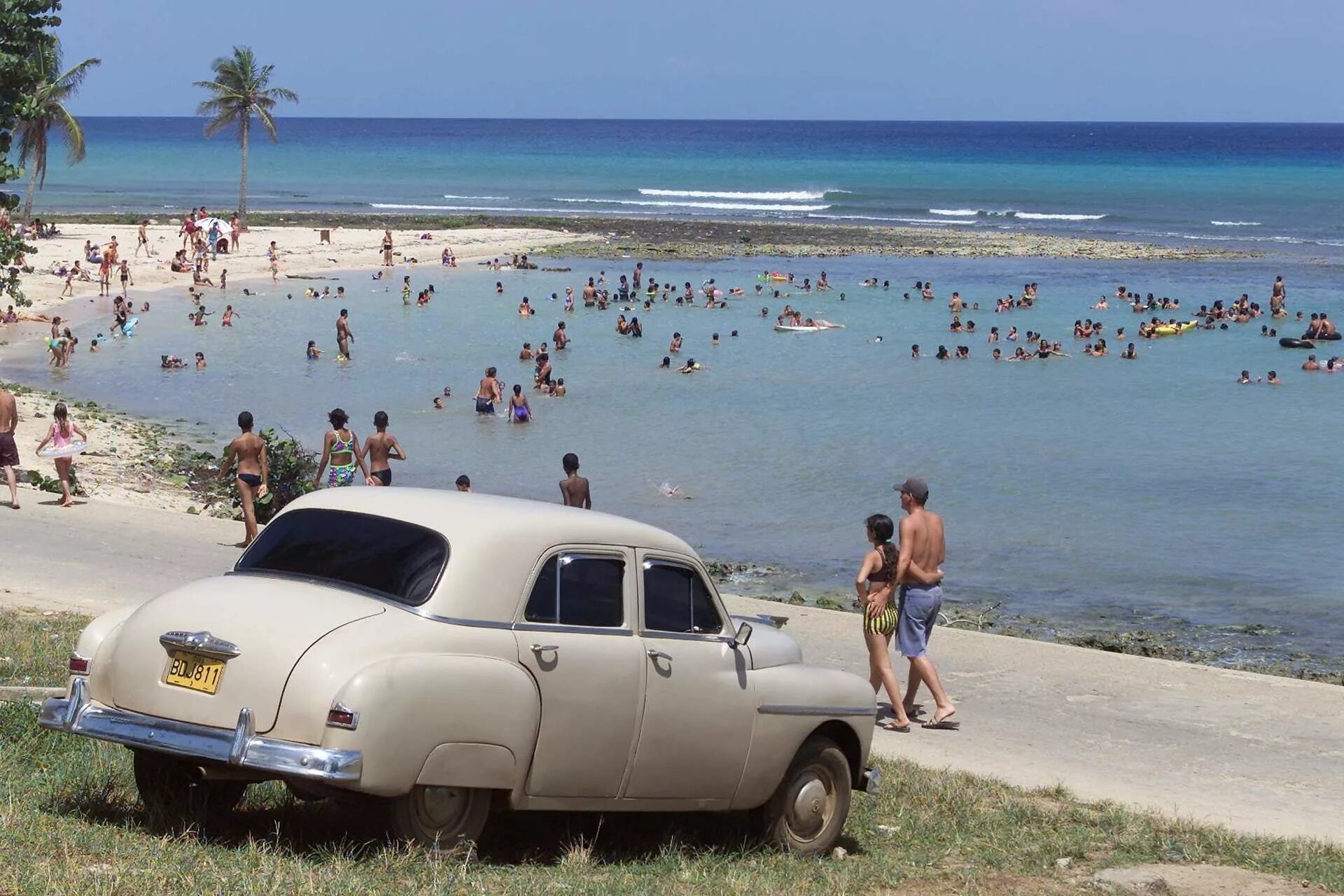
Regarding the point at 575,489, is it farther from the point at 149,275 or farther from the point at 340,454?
the point at 149,275

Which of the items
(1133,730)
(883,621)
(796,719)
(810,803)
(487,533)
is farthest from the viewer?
(1133,730)

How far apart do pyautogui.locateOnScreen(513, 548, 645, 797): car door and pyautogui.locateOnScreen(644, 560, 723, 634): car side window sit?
0.41 ft

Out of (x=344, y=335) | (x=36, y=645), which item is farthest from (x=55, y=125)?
(x=36, y=645)

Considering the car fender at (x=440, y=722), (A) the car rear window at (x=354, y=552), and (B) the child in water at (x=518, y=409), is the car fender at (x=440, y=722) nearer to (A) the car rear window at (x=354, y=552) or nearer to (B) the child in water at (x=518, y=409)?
(A) the car rear window at (x=354, y=552)

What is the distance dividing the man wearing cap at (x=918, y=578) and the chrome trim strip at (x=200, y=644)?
5726 millimetres

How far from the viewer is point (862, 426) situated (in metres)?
28.7

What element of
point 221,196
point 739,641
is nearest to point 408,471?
point 739,641

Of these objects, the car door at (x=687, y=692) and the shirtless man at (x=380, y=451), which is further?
the shirtless man at (x=380, y=451)

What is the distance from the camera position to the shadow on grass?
605cm

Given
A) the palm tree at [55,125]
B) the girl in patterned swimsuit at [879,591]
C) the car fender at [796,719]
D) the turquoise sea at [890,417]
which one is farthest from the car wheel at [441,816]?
the palm tree at [55,125]

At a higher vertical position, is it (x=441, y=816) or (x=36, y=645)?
(x=441, y=816)

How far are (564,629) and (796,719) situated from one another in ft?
4.57

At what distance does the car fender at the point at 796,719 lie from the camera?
22.3 ft

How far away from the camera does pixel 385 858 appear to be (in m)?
5.62
